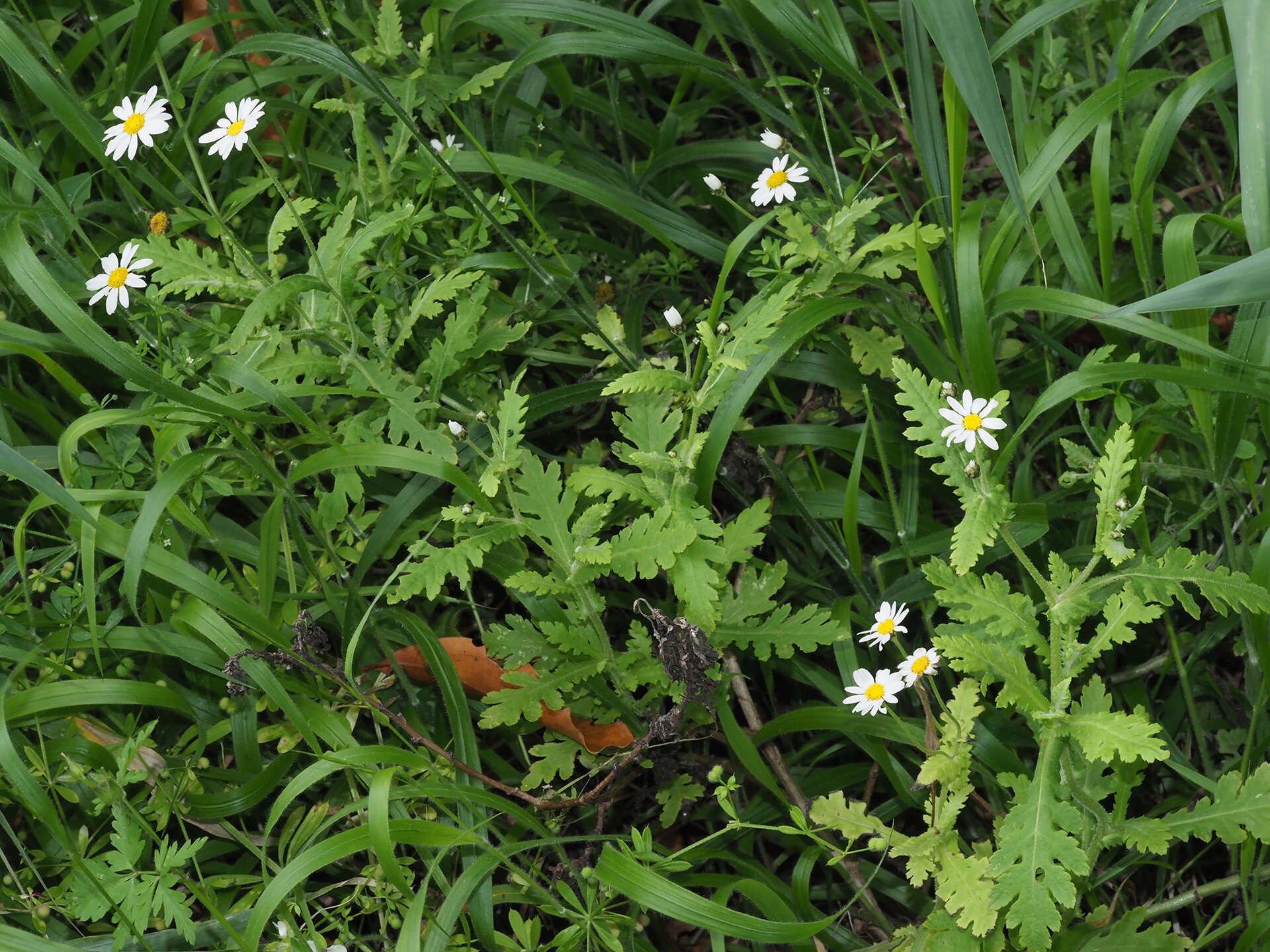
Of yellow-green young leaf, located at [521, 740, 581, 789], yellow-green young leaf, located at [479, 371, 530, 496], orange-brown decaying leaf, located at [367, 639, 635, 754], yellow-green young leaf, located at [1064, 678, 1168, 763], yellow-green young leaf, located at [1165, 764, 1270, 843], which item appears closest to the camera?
yellow-green young leaf, located at [1064, 678, 1168, 763]

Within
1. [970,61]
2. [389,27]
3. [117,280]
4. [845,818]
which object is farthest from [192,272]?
[845,818]

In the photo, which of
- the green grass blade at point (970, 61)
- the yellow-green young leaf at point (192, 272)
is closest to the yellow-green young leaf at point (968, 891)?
the green grass blade at point (970, 61)

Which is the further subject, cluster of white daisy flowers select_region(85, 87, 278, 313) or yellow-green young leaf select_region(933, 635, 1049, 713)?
cluster of white daisy flowers select_region(85, 87, 278, 313)

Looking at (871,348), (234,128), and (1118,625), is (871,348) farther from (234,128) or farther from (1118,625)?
(234,128)

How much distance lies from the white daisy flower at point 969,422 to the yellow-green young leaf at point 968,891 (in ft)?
2.31

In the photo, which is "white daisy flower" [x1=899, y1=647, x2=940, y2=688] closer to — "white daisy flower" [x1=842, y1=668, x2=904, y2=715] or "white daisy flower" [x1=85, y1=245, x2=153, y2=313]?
"white daisy flower" [x1=842, y1=668, x2=904, y2=715]

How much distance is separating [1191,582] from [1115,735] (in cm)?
33

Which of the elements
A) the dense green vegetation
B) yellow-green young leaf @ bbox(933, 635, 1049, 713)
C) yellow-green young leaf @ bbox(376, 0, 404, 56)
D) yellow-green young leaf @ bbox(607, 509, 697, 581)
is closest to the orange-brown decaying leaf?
the dense green vegetation

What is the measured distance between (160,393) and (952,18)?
1.56m

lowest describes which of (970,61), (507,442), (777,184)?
(507,442)

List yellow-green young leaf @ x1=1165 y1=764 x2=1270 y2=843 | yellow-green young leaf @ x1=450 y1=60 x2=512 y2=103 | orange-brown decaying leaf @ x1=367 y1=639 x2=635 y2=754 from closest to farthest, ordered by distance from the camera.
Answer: yellow-green young leaf @ x1=1165 y1=764 x2=1270 y2=843 < orange-brown decaying leaf @ x1=367 y1=639 x2=635 y2=754 < yellow-green young leaf @ x1=450 y1=60 x2=512 y2=103

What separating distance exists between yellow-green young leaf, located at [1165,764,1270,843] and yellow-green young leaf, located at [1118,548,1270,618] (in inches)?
12.7

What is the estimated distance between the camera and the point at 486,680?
2.47 metres

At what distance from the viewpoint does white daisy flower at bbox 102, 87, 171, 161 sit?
2.44 meters
